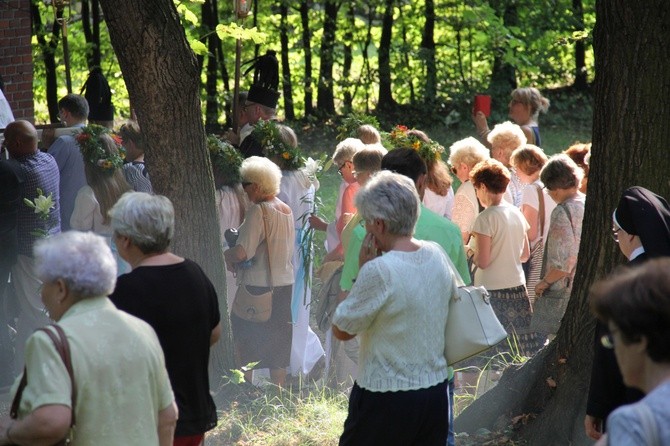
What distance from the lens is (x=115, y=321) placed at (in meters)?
3.36

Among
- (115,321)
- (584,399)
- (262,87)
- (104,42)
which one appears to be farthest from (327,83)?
(115,321)

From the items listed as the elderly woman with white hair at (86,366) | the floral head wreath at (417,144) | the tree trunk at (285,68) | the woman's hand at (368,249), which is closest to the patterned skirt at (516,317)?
the floral head wreath at (417,144)

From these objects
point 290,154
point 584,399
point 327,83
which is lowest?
point 327,83

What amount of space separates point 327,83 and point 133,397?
19543 millimetres

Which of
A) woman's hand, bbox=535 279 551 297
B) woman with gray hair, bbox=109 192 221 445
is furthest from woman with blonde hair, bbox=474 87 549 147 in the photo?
woman with gray hair, bbox=109 192 221 445

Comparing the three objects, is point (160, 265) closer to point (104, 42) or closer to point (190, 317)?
point (190, 317)

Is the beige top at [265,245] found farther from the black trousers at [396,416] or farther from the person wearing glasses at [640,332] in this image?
the person wearing glasses at [640,332]

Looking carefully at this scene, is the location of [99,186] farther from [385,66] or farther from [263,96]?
[385,66]

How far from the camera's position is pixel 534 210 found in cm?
800

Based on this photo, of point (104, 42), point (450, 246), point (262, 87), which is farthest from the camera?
point (104, 42)

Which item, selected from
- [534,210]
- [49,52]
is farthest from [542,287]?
[49,52]

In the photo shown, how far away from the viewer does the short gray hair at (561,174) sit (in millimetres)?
6957

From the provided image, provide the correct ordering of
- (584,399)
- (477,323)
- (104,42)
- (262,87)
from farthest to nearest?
(104,42)
(262,87)
(584,399)
(477,323)

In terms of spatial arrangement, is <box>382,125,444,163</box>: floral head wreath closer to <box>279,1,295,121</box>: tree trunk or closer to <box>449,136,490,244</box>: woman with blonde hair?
<box>449,136,490,244</box>: woman with blonde hair
